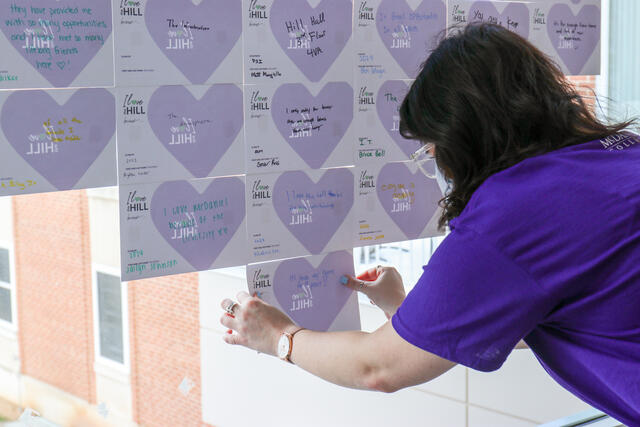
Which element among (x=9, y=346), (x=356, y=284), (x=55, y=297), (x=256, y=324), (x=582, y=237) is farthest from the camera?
(x=55, y=297)

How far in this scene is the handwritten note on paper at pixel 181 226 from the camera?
4.09 ft

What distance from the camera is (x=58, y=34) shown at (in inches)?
44.8

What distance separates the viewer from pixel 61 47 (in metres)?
1.14

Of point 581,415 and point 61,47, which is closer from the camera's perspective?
point 61,47

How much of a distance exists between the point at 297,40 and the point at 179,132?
0.32 m

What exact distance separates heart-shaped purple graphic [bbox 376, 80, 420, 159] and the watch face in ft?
1.90

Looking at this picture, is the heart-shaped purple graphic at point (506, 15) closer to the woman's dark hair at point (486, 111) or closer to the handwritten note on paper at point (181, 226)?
the woman's dark hair at point (486, 111)

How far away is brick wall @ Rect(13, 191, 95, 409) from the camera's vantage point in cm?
615

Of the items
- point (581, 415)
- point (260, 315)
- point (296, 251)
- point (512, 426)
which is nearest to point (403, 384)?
point (260, 315)

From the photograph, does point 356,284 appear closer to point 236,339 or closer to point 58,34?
point 236,339

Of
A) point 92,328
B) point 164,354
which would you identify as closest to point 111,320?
point 92,328

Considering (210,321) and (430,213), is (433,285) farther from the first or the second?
(210,321)

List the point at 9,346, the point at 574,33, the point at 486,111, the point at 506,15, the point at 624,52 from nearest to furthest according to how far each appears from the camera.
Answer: the point at 486,111 < the point at 506,15 < the point at 574,33 < the point at 624,52 < the point at 9,346

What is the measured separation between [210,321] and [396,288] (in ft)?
13.9
